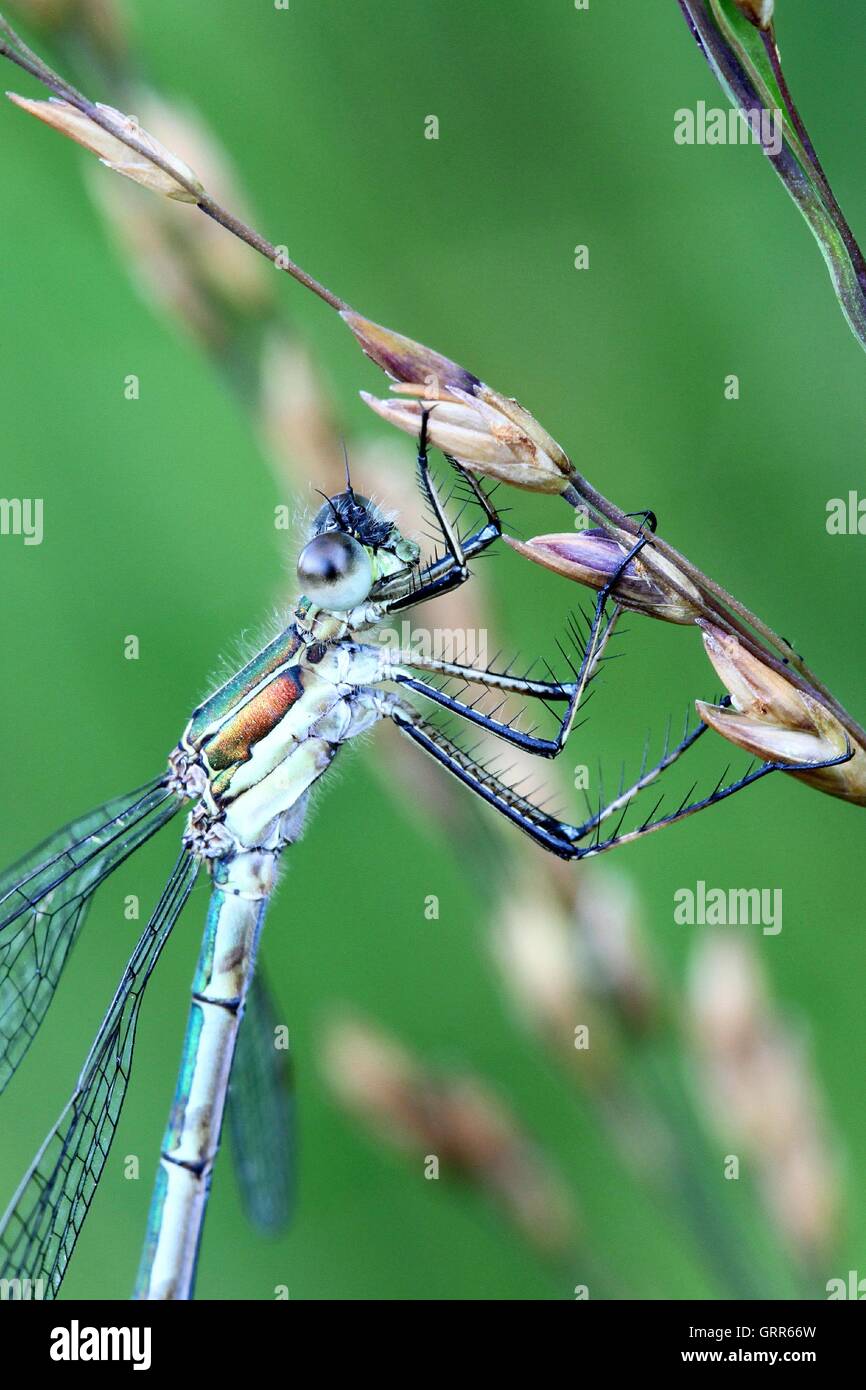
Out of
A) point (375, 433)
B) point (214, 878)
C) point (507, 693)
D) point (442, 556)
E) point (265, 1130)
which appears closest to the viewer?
point (442, 556)

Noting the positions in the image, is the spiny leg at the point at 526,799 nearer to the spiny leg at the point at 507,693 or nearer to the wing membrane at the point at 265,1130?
the spiny leg at the point at 507,693

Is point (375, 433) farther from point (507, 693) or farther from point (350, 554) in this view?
point (507, 693)

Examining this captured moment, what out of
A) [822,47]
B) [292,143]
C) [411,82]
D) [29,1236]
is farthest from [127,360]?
[29,1236]

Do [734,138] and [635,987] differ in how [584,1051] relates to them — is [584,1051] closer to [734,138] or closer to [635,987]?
[635,987]

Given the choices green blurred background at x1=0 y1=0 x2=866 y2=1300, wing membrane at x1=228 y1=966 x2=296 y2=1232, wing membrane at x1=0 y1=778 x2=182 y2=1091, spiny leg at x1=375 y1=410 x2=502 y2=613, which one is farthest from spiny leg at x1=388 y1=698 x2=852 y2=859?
wing membrane at x1=228 y1=966 x2=296 y2=1232

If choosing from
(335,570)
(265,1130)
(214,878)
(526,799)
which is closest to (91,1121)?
(265,1130)
